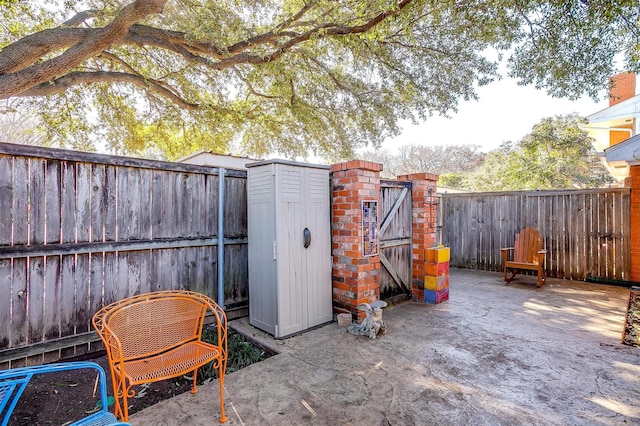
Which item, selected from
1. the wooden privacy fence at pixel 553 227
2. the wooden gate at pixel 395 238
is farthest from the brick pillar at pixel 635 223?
the wooden gate at pixel 395 238

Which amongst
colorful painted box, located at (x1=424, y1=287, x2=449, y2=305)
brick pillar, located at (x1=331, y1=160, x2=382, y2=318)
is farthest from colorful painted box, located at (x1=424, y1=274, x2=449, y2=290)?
brick pillar, located at (x1=331, y1=160, x2=382, y2=318)

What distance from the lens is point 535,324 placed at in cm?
369

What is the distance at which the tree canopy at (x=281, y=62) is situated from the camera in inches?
161

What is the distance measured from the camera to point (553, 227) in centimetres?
634

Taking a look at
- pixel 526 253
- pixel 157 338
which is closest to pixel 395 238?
pixel 526 253

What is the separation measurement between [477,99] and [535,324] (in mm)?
4606

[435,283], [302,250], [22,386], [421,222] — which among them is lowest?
[435,283]

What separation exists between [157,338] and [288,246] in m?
1.47

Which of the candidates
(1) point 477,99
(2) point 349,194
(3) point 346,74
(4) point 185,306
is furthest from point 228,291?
(1) point 477,99

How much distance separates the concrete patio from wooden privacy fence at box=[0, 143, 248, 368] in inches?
46.9

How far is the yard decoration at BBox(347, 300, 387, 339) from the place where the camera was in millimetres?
3273

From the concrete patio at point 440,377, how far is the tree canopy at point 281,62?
3856 millimetres

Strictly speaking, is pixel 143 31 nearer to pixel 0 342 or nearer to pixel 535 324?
pixel 0 342

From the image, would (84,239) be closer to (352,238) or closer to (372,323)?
(352,238)
